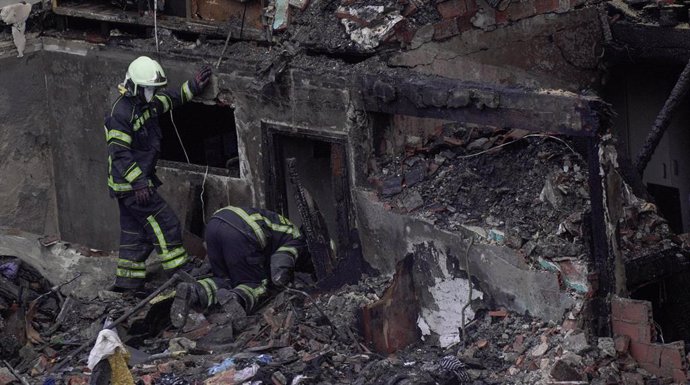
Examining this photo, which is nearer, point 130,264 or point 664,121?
point 664,121

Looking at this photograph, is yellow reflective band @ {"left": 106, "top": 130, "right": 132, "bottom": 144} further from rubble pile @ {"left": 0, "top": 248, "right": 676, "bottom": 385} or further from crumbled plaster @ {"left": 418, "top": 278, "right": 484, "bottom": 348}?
crumbled plaster @ {"left": 418, "top": 278, "right": 484, "bottom": 348}

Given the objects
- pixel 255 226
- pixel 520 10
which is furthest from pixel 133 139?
pixel 520 10

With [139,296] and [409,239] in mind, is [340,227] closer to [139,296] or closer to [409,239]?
[409,239]

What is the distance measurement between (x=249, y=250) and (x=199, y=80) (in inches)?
68.1

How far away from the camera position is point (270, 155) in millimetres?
12844

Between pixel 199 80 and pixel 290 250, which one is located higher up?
pixel 199 80

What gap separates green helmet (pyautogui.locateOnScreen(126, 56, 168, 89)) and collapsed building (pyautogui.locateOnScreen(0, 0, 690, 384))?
2.58 ft

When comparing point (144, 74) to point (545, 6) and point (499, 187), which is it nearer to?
point (499, 187)

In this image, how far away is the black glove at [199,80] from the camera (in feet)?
42.0

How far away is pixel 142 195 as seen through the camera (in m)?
12.4

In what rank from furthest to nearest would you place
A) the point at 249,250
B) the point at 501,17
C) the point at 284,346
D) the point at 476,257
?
the point at 501,17
the point at 249,250
the point at 284,346
the point at 476,257

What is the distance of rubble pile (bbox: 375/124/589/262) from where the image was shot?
34.6 feet

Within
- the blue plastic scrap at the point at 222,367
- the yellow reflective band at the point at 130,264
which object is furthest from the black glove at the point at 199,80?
the blue plastic scrap at the point at 222,367

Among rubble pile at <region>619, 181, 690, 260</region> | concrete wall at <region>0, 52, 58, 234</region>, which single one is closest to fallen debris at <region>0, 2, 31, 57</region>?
concrete wall at <region>0, 52, 58, 234</region>
